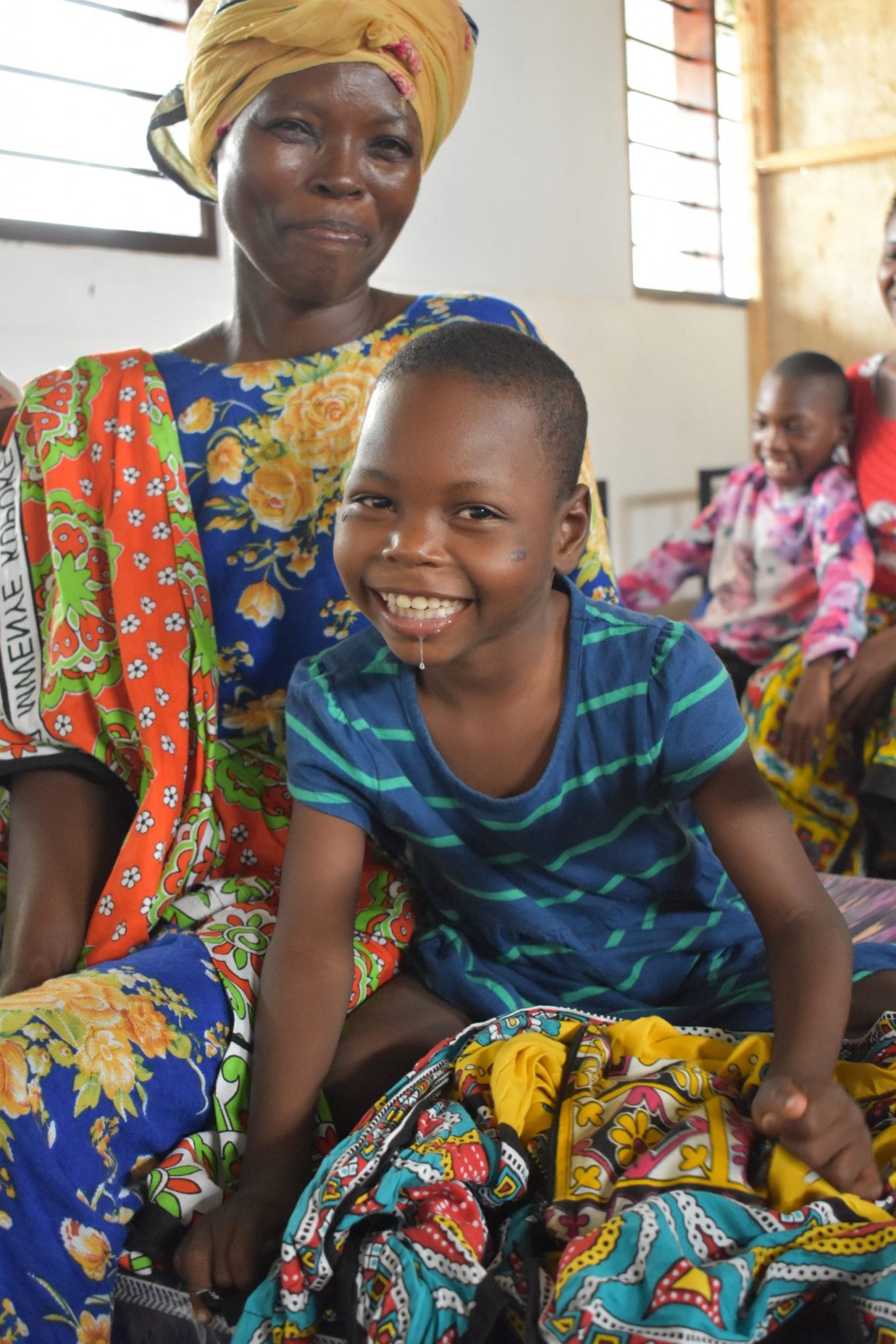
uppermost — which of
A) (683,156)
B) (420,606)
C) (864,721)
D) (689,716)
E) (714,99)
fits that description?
(714,99)

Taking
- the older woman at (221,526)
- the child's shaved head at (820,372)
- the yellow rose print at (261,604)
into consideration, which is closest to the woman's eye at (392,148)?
the older woman at (221,526)

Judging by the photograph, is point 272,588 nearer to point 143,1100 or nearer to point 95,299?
point 143,1100

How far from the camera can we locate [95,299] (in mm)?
3301

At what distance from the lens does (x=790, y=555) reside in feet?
9.53

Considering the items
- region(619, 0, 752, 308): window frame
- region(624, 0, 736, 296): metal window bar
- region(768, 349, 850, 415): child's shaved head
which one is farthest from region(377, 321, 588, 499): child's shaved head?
region(624, 0, 736, 296): metal window bar

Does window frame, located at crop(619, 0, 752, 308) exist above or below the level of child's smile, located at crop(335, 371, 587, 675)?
above

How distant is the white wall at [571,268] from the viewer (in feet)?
13.9

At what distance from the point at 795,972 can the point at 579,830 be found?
24 centimetres

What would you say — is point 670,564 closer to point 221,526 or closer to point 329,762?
point 221,526

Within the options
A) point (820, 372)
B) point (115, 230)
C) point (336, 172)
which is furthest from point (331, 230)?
point (115, 230)

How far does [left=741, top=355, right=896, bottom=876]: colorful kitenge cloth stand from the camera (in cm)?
233

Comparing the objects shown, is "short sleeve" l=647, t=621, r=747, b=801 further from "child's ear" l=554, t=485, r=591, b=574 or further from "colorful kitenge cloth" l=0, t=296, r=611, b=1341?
"colorful kitenge cloth" l=0, t=296, r=611, b=1341

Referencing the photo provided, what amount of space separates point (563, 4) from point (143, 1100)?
484 cm

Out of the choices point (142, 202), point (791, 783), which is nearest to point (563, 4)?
point (142, 202)
